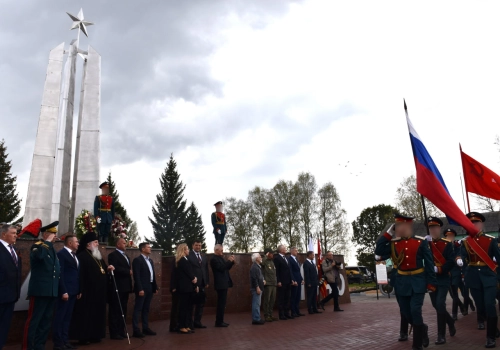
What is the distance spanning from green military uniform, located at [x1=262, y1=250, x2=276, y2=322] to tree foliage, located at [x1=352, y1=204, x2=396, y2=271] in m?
56.0

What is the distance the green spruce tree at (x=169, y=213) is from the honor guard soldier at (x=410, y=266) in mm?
42591

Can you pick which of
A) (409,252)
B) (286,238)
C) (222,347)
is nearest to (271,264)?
(222,347)

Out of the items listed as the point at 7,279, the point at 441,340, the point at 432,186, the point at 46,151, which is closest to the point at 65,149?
the point at 46,151

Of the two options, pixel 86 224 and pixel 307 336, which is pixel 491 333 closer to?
pixel 307 336

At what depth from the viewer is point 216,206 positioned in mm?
14719

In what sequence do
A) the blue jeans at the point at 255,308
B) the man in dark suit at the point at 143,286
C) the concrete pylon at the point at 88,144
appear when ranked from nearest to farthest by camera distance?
the man in dark suit at the point at 143,286 → the blue jeans at the point at 255,308 → the concrete pylon at the point at 88,144

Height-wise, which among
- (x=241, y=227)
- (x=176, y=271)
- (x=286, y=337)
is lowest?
(x=286, y=337)

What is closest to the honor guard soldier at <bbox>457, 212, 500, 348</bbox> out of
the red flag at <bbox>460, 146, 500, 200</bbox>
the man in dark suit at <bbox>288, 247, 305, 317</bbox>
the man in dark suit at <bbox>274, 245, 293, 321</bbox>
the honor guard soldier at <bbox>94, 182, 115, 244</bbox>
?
the red flag at <bbox>460, 146, 500, 200</bbox>

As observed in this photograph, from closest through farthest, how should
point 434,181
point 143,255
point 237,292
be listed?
point 434,181
point 143,255
point 237,292

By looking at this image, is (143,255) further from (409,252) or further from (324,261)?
(324,261)

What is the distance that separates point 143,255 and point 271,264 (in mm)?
3871

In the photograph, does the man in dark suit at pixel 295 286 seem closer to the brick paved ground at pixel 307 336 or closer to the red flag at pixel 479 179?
the brick paved ground at pixel 307 336

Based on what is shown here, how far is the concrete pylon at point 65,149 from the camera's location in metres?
19.9

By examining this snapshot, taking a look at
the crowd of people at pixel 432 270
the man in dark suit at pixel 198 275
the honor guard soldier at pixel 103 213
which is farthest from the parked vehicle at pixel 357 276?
the crowd of people at pixel 432 270
